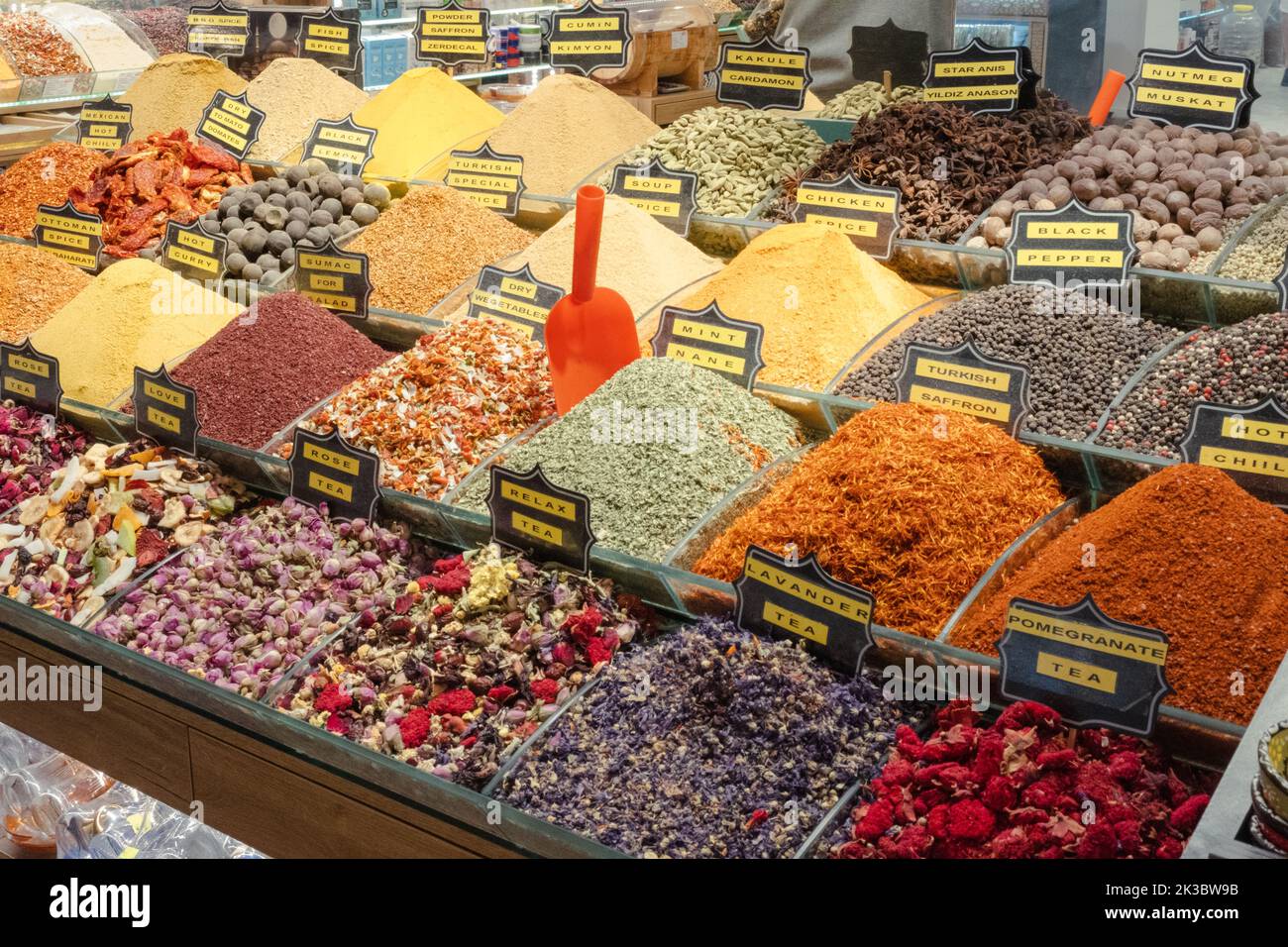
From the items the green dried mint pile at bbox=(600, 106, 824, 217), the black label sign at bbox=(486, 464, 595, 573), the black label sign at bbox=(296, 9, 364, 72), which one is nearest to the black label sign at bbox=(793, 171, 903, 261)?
the green dried mint pile at bbox=(600, 106, 824, 217)

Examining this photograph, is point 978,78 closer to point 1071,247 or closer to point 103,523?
point 1071,247

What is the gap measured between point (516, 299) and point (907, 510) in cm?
111

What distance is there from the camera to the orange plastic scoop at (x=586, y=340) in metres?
2.30

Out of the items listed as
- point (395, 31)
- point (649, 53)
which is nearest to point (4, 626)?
point (649, 53)

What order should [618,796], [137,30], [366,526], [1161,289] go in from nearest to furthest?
[618,796]
[366,526]
[1161,289]
[137,30]

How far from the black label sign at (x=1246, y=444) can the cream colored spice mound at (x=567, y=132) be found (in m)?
1.69

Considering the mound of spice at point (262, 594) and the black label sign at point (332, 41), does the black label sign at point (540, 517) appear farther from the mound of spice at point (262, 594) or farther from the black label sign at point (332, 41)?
the black label sign at point (332, 41)

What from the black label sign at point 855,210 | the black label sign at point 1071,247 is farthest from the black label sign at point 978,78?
the black label sign at point 1071,247

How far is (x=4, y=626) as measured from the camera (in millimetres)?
2082

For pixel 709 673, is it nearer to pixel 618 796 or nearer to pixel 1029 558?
pixel 618 796

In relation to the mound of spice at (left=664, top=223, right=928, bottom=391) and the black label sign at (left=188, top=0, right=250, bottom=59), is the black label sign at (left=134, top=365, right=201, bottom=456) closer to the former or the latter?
the mound of spice at (left=664, top=223, right=928, bottom=391)

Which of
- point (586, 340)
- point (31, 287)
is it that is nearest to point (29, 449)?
point (31, 287)

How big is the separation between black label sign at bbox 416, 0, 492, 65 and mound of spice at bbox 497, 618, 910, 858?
2500 millimetres
